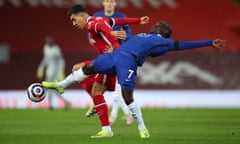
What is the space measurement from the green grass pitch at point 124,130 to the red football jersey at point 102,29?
1.72 m

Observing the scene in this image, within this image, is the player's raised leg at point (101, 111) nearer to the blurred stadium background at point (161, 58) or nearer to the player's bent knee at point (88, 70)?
the player's bent knee at point (88, 70)

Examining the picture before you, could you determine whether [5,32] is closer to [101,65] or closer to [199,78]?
[199,78]

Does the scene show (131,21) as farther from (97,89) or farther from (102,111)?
(102,111)

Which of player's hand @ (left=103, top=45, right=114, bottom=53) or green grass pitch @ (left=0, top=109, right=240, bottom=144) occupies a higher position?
player's hand @ (left=103, top=45, right=114, bottom=53)

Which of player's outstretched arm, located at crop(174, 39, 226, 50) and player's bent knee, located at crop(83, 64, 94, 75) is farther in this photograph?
player's bent knee, located at crop(83, 64, 94, 75)

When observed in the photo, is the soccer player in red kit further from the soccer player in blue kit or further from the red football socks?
the soccer player in blue kit

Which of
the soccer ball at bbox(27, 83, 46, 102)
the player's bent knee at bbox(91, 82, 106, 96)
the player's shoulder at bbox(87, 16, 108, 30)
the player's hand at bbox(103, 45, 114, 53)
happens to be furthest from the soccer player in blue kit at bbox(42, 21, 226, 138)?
the player's hand at bbox(103, 45, 114, 53)

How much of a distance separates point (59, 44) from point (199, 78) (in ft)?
17.9

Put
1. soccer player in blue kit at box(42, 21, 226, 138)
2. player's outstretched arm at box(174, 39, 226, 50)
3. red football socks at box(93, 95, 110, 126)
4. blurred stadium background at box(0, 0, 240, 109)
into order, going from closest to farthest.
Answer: player's outstretched arm at box(174, 39, 226, 50)
soccer player in blue kit at box(42, 21, 226, 138)
red football socks at box(93, 95, 110, 126)
blurred stadium background at box(0, 0, 240, 109)

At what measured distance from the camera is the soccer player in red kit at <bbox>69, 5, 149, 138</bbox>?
16406mm

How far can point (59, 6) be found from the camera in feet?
115

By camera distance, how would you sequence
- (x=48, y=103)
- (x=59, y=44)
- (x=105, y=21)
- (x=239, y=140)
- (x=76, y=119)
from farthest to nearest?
(x=59, y=44)
(x=48, y=103)
(x=76, y=119)
(x=105, y=21)
(x=239, y=140)

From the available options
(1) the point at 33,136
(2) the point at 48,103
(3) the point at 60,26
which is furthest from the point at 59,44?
(1) the point at 33,136

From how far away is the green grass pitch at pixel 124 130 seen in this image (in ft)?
50.7
